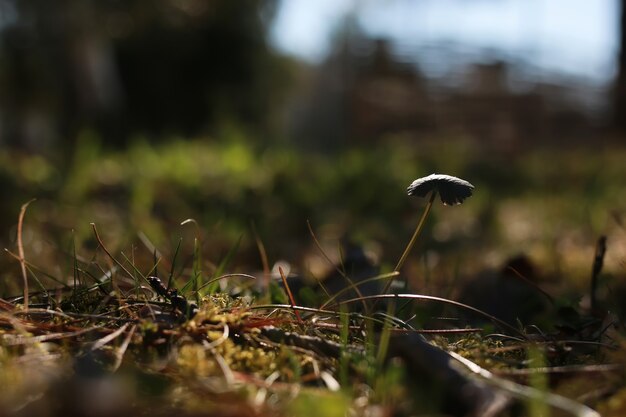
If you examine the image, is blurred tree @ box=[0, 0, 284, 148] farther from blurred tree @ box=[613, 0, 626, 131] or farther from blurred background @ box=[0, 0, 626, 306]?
blurred tree @ box=[613, 0, 626, 131]

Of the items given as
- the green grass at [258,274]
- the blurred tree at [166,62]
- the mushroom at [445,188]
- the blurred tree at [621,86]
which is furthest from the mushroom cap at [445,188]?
the blurred tree at [166,62]

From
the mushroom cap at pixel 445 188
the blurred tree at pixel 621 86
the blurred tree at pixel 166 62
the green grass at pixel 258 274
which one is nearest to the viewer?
the green grass at pixel 258 274

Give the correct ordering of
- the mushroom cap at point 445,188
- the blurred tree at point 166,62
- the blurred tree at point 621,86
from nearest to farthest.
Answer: the mushroom cap at point 445,188 → the blurred tree at point 621,86 → the blurred tree at point 166,62

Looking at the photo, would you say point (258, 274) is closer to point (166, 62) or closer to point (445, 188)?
point (445, 188)

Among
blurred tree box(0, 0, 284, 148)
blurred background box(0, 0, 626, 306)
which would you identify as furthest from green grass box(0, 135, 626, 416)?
blurred tree box(0, 0, 284, 148)

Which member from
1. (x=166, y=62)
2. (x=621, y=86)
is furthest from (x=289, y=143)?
(x=166, y=62)

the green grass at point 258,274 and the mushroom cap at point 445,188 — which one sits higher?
the mushroom cap at point 445,188

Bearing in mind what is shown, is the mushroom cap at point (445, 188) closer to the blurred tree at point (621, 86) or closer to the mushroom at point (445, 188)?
the mushroom at point (445, 188)

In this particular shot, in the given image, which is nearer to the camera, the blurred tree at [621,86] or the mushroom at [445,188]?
the mushroom at [445,188]
